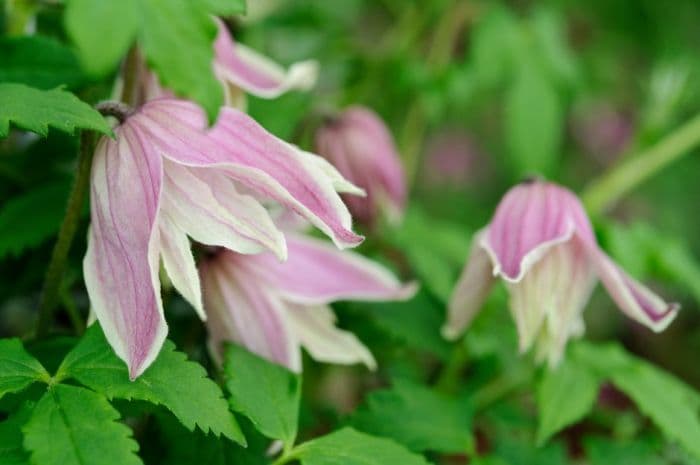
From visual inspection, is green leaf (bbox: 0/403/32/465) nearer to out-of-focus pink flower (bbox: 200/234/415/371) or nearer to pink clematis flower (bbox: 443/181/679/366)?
out-of-focus pink flower (bbox: 200/234/415/371)

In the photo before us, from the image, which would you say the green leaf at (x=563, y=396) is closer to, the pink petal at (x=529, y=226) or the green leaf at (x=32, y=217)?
the pink petal at (x=529, y=226)

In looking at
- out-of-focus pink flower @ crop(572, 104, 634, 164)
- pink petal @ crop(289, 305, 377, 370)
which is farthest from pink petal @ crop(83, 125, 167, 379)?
out-of-focus pink flower @ crop(572, 104, 634, 164)

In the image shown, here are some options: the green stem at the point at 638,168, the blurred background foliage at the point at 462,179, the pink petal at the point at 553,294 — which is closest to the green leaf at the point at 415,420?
the blurred background foliage at the point at 462,179

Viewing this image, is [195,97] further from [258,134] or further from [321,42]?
[321,42]

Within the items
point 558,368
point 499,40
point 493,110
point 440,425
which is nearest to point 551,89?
point 499,40

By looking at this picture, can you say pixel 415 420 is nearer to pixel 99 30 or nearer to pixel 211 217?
pixel 211 217
